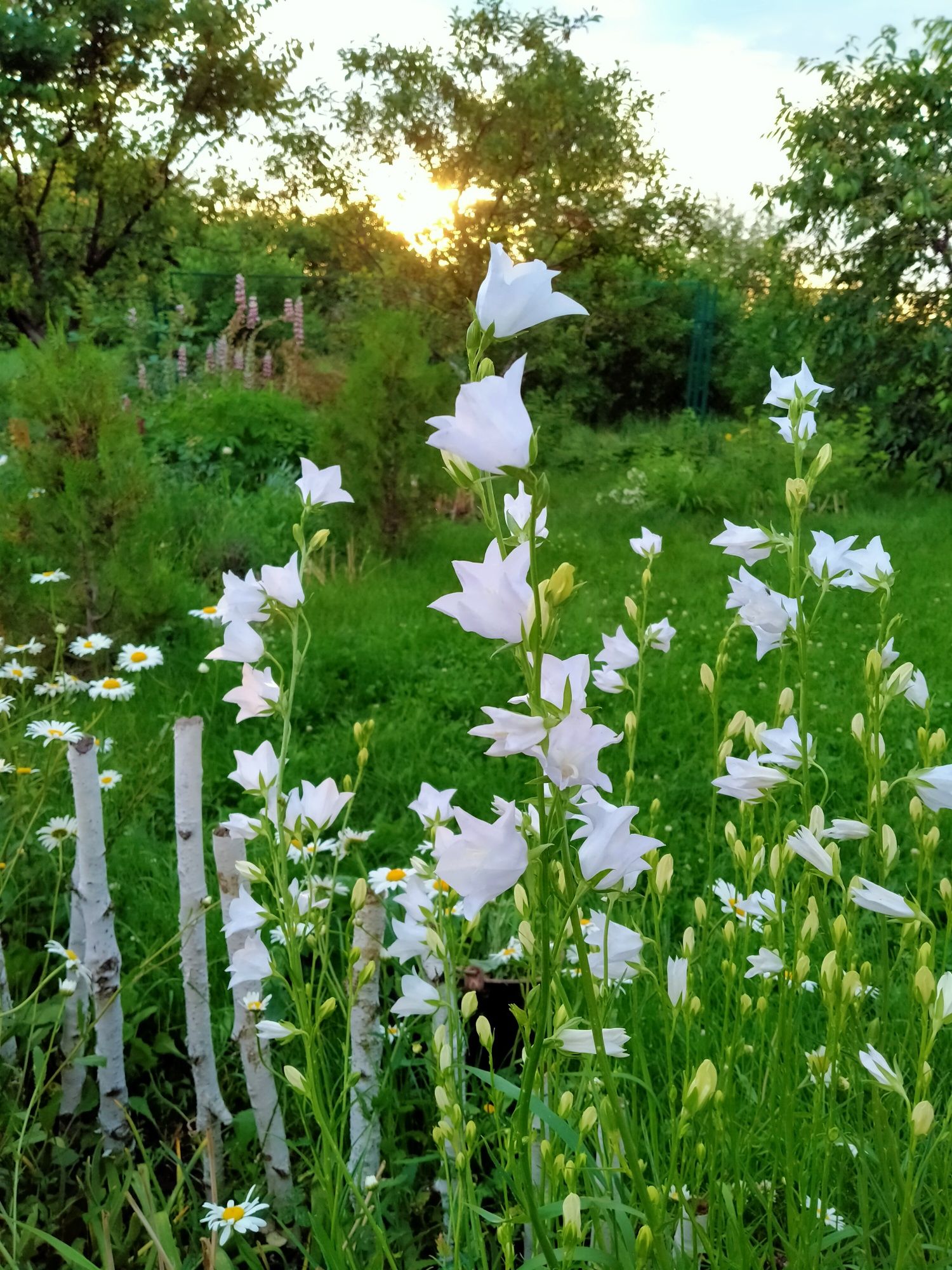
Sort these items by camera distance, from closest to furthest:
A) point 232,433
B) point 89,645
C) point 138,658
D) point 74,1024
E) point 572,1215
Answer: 1. point 572,1215
2. point 74,1024
3. point 89,645
4. point 138,658
5. point 232,433

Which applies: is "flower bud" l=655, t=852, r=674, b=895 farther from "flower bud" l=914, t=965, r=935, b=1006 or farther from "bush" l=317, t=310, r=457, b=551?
"bush" l=317, t=310, r=457, b=551

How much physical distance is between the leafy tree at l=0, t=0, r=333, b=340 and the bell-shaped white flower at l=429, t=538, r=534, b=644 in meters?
9.25

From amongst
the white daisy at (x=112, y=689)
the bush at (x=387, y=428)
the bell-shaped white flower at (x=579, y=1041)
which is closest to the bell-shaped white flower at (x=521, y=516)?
the bell-shaped white flower at (x=579, y=1041)

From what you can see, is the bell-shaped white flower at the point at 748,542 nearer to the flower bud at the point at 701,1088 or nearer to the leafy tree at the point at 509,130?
the flower bud at the point at 701,1088

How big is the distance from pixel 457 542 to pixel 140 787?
4.33 metres

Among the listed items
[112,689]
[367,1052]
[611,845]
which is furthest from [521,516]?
[112,689]

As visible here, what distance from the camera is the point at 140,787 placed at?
2.18 metres

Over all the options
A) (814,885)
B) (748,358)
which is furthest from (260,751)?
(748,358)

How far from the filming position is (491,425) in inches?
27.6

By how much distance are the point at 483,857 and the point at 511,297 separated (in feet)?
1.33

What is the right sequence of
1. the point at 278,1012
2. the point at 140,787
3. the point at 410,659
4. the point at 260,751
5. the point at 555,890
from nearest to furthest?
the point at 555,890 < the point at 260,751 < the point at 278,1012 < the point at 140,787 < the point at 410,659

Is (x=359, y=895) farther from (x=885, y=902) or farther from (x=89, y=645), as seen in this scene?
(x=89, y=645)

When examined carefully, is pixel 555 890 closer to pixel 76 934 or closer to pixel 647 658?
pixel 76 934

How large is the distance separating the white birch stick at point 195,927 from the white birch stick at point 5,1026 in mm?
296
